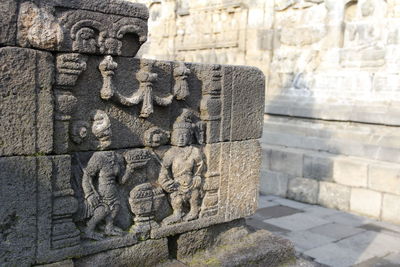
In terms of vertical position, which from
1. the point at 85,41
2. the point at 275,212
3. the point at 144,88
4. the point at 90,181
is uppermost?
the point at 85,41

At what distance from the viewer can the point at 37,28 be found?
253 cm

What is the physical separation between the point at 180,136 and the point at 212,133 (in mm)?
319

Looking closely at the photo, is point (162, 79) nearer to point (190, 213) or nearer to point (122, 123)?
point (122, 123)

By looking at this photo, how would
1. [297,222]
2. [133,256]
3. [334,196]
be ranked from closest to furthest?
1. [133,256]
2. [297,222]
3. [334,196]

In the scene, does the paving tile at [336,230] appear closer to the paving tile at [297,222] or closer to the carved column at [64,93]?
the paving tile at [297,222]

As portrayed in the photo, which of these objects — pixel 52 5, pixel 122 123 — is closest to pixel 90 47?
pixel 52 5

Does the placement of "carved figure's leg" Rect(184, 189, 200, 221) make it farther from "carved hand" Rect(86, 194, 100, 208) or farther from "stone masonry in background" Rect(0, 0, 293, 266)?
"carved hand" Rect(86, 194, 100, 208)

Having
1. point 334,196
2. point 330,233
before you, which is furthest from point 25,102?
point 334,196

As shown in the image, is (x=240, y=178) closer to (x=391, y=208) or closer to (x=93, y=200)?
(x=93, y=200)

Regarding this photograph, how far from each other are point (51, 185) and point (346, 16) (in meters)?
6.36

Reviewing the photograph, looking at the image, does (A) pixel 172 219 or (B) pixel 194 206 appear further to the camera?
(B) pixel 194 206

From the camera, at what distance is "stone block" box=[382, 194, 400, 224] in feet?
20.6

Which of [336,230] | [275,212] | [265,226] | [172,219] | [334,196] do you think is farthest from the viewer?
[334,196]

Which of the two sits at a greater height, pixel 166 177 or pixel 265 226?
pixel 166 177
